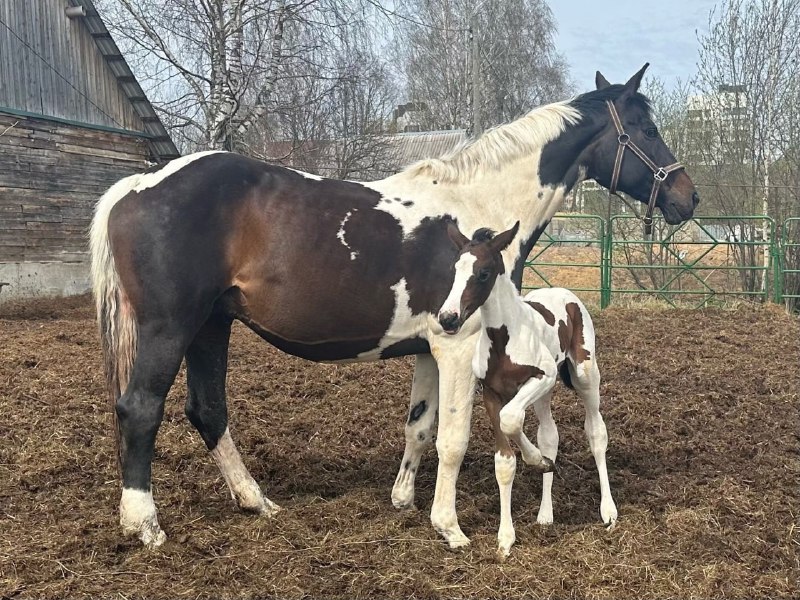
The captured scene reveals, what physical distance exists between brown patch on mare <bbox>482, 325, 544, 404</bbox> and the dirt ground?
0.73m

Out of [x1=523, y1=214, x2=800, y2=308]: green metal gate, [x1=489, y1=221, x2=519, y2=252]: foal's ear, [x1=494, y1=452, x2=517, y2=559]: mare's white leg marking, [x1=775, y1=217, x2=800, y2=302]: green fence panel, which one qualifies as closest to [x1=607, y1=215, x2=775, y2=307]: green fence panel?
[x1=523, y1=214, x2=800, y2=308]: green metal gate

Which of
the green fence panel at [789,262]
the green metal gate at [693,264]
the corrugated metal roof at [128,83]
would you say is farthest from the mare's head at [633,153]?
the corrugated metal roof at [128,83]

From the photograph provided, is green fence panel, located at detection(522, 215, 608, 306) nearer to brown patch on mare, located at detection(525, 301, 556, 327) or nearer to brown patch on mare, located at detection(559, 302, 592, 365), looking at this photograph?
brown patch on mare, located at detection(559, 302, 592, 365)

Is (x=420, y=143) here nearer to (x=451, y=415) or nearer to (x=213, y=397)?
(x=213, y=397)

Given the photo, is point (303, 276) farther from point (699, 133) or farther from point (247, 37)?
point (699, 133)

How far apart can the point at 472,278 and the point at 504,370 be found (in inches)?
21.1

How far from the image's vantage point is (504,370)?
3217 millimetres

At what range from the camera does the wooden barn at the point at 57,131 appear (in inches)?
454

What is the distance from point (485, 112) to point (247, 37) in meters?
19.5

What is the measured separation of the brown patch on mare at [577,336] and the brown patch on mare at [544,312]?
Result: 16 centimetres

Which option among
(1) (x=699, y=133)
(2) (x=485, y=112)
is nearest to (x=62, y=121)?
(1) (x=699, y=133)

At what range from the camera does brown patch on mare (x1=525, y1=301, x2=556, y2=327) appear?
11.6ft

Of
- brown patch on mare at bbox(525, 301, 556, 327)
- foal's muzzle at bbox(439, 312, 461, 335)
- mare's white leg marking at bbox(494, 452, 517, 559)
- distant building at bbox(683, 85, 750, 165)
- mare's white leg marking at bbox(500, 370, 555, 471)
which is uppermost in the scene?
distant building at bbox(683, 85, 750, 165)

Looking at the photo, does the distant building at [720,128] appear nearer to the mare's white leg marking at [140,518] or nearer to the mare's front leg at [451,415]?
the mare's front leg at [451,415]
